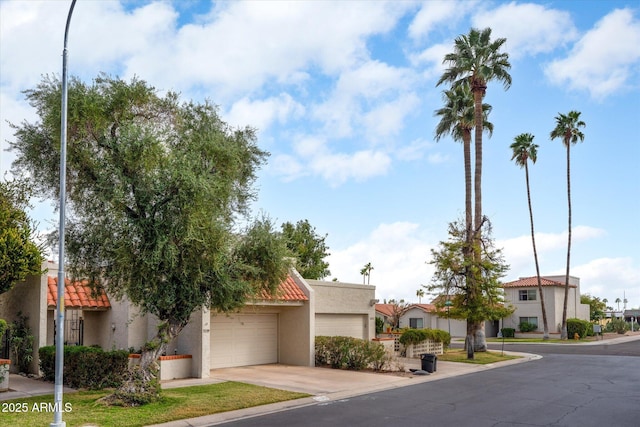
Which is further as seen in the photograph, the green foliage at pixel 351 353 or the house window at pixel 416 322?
the house window at pixel 416 322

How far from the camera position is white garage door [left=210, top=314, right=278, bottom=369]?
23594mm

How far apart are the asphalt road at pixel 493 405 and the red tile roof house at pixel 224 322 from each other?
599cm

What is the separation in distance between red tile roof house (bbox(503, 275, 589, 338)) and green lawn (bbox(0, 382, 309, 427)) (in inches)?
1774

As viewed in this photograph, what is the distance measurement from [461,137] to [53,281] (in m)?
26.5

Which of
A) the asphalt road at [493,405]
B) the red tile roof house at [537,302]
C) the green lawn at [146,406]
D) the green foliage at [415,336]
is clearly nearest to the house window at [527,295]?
the red tile roof house at [537,302]

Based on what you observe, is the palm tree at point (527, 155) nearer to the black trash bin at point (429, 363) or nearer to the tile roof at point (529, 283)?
the tile roof at point (529, 283)

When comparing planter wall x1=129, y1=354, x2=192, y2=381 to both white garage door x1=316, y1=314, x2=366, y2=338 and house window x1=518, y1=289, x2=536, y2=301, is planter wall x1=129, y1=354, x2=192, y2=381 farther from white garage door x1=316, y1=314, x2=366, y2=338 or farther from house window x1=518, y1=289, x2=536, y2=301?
house window x1=518, y1=289, x2=536, y2=301

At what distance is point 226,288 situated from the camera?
16.5 metres

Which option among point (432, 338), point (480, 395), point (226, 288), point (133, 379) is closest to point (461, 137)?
point (432, 338)

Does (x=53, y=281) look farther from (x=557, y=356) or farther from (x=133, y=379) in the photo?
(x=557, y=356)

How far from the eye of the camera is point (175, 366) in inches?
808

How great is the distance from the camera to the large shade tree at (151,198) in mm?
15156

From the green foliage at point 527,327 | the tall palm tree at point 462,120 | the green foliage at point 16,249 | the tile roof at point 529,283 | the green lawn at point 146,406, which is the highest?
the tall palm tree at point 462,120

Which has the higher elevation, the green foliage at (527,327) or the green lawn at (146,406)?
the green lawn at (146,406)
